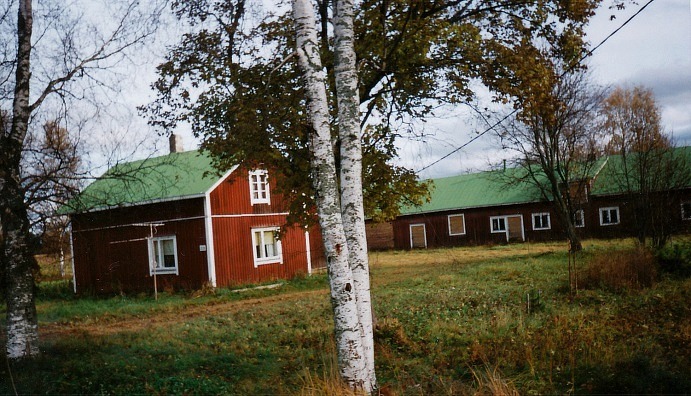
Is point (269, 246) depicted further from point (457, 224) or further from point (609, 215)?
point (609, 215)

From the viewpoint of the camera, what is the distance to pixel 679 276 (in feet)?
47.4

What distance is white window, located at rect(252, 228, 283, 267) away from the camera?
889 inches

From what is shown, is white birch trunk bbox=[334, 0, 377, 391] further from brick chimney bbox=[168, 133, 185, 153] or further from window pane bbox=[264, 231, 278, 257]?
brick chimney bbox=[168, 133, 185, 153]

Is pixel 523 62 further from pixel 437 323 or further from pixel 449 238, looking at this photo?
pixel 449 238

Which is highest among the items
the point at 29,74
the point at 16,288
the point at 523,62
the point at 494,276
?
the point at 29,74

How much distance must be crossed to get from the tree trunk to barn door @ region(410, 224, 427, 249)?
3368 cm

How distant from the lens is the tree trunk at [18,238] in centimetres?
909

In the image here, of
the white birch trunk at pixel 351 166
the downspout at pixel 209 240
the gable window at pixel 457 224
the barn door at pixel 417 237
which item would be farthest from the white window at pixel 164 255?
the gable window at pixel 457 224

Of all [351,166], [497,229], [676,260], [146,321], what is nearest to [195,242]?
[146,321]

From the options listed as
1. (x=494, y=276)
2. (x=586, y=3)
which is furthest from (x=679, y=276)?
(x=586, y=3)

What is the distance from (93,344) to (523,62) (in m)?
9.48

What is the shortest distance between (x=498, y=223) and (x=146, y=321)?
29070mm

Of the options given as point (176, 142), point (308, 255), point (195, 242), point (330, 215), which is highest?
point (176, 142)

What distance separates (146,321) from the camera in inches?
570
